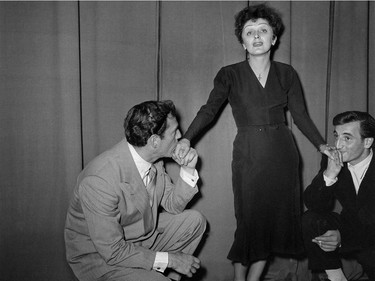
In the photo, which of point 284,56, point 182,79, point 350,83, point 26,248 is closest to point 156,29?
point 182,79

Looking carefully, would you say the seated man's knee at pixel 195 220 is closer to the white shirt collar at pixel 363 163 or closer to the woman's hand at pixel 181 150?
the woman's hand at pixel 181 150

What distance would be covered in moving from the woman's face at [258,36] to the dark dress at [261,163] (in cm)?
10

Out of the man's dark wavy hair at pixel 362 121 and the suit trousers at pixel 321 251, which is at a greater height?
the man's dark wavy hair at pixel 362 121

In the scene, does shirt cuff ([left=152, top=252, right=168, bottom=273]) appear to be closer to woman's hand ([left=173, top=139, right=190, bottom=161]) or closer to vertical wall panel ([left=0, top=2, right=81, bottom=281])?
woman's hand ([left=173, top=139, right=190, bottom=161])

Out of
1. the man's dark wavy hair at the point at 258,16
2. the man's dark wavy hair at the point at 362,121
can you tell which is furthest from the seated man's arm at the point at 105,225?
the man's dark wavy hair at the point at 362,121

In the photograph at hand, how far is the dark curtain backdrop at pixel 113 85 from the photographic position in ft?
7.04

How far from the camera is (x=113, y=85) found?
2.24 m

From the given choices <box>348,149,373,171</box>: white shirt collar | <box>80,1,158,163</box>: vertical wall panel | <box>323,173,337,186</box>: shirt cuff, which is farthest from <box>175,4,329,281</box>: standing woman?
<box>80,1,158,163</box>: vertical wall panel

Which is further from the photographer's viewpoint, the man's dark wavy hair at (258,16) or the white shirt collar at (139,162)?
the man's dark wavy hair at (258,16)

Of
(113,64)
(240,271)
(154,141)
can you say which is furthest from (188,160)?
(113,64)

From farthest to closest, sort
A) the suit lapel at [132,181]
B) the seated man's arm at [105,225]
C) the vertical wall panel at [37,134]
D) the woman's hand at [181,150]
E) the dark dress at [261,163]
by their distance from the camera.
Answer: the vertical wall panel at [37,134], the dark dress at [261,163], the woman's hand at [181,150], the suit lapel at [132,181], the seated man's arm at [105,225]

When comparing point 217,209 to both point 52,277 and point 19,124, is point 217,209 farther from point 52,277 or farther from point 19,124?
point 19,124

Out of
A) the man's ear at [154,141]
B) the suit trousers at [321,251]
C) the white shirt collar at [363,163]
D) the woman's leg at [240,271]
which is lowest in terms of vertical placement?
the woman's leg at [240,271]

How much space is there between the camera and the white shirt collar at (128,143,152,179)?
5.77 ft
